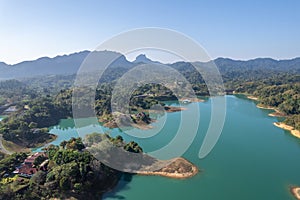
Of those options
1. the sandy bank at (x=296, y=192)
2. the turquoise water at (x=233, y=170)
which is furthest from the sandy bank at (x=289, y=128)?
the sandy bank at (x=296, y=192)

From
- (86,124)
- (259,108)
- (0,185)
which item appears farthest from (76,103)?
(259,108)

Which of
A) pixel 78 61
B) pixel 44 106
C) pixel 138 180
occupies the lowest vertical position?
pixel 138 180

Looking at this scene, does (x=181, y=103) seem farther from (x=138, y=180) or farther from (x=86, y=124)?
(x=138, y=180)

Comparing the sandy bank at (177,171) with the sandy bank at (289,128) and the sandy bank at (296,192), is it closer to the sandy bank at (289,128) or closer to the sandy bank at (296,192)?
the sandy bank at (296,192)

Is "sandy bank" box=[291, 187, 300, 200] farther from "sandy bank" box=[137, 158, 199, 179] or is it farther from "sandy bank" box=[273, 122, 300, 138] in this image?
"sandy bank" box=[273, 122, 300, 138]

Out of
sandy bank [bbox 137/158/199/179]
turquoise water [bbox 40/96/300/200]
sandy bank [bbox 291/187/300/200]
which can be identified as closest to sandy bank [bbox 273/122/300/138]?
turquoise water [bbox 40/96/300/200]
